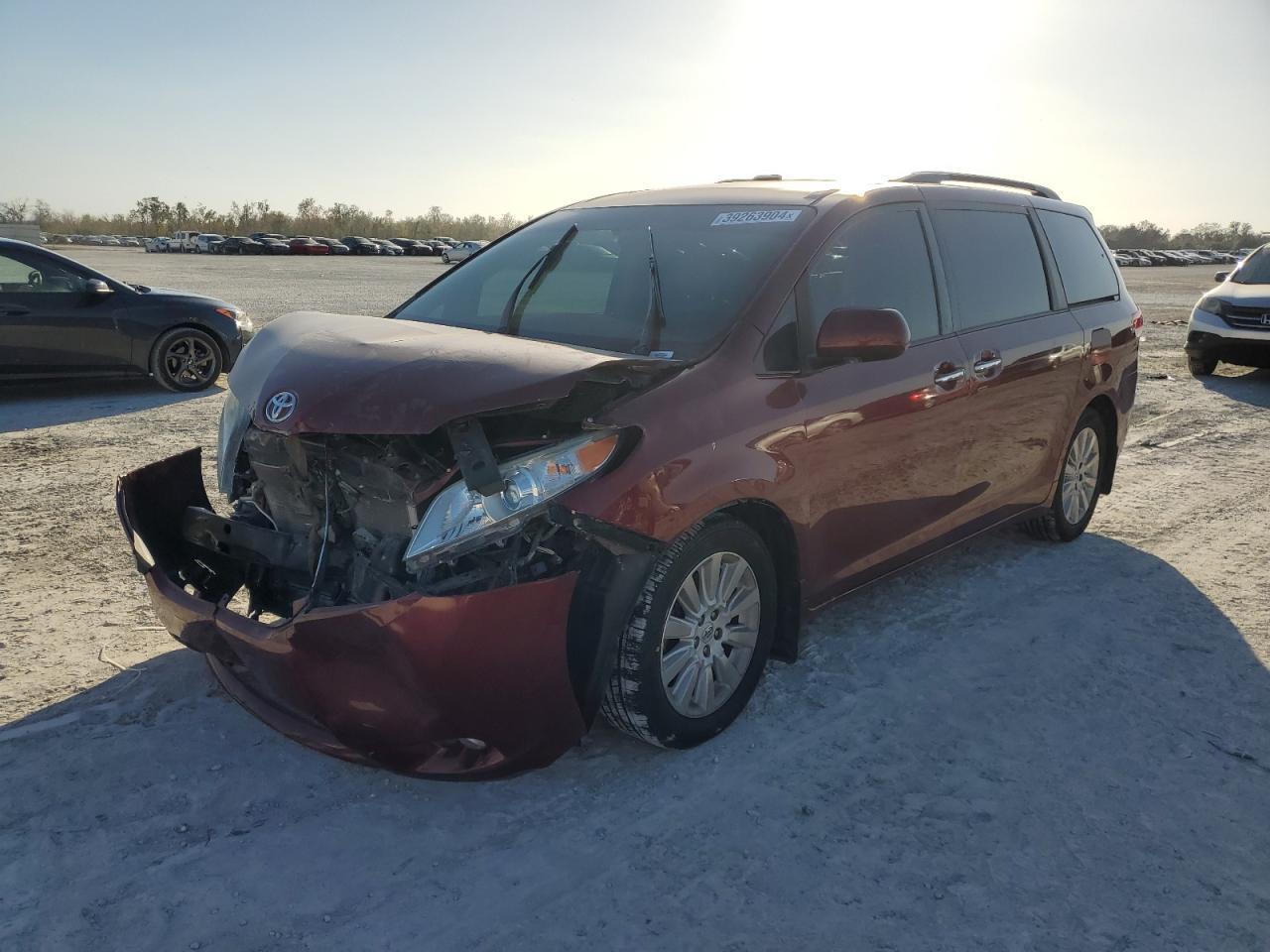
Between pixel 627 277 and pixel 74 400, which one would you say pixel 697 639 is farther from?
pixel 74 400

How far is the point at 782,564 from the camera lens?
12.0 feet

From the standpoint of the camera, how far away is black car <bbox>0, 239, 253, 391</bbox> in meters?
9.23

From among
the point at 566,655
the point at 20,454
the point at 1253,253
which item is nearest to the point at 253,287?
the point at 20,454

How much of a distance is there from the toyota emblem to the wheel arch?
4.94ft

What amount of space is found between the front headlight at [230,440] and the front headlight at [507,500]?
3.13 feet

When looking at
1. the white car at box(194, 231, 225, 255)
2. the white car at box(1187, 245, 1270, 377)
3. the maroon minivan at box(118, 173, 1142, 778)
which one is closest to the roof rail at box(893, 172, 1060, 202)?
the maroon minivan at box(118, 173, 1142, 778)

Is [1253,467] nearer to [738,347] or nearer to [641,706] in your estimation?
[738,347]

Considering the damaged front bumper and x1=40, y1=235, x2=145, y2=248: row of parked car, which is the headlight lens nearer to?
the damaged front bumper

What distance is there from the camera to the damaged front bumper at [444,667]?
2689 mm

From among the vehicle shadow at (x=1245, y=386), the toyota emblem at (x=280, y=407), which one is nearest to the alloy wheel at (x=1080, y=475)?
the toyota emblem at (x=280, y=407)

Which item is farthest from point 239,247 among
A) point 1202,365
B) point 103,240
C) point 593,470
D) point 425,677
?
point 425,677

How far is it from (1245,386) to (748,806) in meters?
11.5

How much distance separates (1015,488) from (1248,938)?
9.04 ft

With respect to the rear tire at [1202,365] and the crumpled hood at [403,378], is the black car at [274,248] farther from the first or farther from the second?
the crumpled hood at [403,378]
